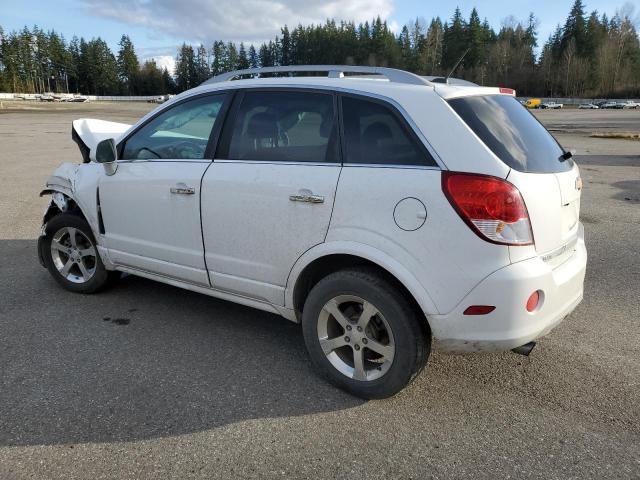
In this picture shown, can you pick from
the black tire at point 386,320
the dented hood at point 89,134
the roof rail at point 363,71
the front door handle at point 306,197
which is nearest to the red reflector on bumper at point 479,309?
the black tire at point 386,320

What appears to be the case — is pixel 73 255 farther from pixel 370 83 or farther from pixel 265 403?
pixel 370 83

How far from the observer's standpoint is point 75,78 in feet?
464

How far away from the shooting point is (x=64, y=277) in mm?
4613

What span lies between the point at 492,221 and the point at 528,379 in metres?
1.27

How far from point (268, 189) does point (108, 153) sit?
1.67 metres

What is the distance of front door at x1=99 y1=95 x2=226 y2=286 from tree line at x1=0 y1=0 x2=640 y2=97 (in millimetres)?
89158

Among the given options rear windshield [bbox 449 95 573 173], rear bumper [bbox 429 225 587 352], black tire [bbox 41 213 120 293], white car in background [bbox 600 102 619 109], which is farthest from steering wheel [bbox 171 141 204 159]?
white car in background [bbox 600 102 619 109]

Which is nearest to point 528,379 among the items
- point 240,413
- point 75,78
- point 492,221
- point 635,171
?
point 492,221

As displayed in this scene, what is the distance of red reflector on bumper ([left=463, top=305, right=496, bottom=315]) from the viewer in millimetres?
2516

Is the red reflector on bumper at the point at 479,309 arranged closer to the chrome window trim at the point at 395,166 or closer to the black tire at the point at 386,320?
the black tire at the point at 386,320

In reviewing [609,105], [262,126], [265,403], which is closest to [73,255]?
[262,126]

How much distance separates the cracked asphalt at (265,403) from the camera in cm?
244

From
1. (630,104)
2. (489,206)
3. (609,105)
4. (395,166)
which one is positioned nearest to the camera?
(489,206)

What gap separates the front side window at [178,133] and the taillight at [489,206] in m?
1.89
